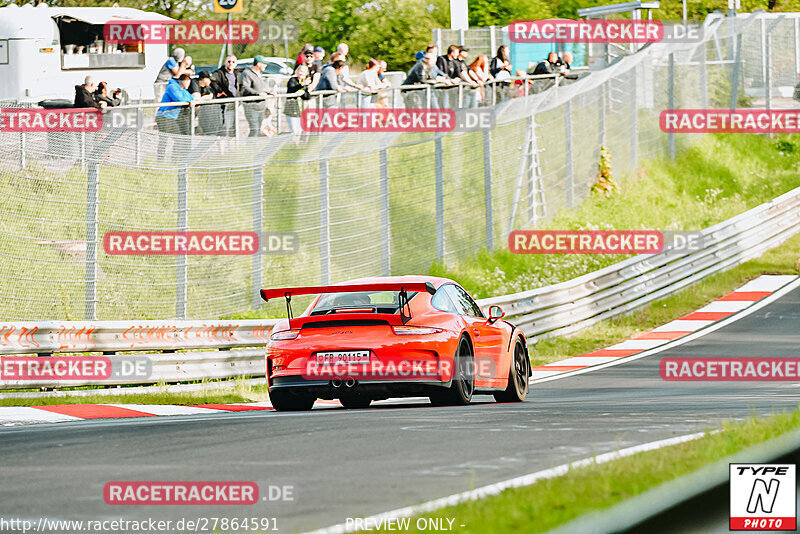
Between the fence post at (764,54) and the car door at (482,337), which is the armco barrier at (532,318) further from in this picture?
the fence post at (764,54)

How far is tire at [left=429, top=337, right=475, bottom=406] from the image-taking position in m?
12.5

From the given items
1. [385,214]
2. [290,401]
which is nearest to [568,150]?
[385,214]

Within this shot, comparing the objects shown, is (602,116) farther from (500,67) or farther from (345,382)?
(345,382)

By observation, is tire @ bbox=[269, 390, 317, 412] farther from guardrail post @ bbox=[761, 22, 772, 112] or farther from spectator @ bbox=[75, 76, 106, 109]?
guardrail post @ bbox=[761, 22, 772, 112]

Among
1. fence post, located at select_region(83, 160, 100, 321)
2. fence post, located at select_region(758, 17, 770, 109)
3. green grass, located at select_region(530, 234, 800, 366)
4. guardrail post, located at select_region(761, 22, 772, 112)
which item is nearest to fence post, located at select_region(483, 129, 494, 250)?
green grass, located at select_region(530, 234, 800, 366)

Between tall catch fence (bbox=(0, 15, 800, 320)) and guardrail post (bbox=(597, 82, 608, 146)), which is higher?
guardrail post (bbox=(597, 82, 608, 146))

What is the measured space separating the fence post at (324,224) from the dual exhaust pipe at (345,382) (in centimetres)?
806

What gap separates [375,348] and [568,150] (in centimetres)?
1809

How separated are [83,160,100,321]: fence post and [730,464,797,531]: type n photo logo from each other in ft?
37.9

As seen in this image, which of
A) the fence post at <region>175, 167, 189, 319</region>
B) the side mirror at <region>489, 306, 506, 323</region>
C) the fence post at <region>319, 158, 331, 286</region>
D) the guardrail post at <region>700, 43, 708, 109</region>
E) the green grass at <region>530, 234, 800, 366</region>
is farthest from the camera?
the guardrail post at <region>700, 43, 708, 109</region>

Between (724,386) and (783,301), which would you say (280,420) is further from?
(783,301)

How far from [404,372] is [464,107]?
14299 millimetres

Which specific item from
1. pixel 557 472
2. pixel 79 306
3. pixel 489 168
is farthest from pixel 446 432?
pixel 489 168

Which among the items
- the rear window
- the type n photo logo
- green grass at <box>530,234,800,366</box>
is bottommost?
green grass at <box>530,234,800,366</box>
